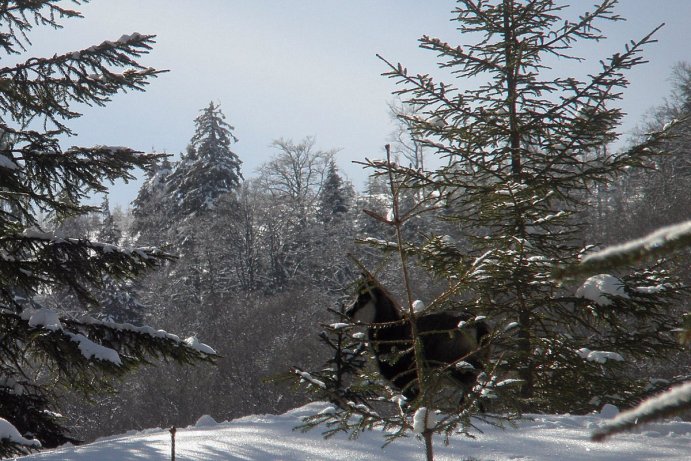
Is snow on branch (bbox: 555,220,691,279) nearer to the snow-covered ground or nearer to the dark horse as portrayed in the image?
the dark horse

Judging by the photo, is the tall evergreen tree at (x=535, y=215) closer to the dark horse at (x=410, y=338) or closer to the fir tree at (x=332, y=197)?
the dark horse at (x=410, y=338)

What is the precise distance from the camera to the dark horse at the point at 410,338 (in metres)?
3.70

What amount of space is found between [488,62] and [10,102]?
7.16 meters

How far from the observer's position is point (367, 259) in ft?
128

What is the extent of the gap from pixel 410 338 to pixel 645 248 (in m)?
3.27

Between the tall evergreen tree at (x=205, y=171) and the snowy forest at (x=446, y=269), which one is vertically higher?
the tall evergreen tree at (x=205, y=171)

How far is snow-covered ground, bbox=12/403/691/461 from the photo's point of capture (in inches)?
176

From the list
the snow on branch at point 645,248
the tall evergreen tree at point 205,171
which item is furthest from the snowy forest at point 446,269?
the tall evergreen tree at point 205,171

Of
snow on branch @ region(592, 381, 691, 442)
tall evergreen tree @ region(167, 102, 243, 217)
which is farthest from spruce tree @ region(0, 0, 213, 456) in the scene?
tall evergreen tree @ region(167, 102, 243, 217)

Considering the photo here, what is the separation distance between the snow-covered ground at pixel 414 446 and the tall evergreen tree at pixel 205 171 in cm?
3631

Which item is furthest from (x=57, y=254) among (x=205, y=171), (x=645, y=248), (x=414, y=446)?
(x=205, y=171)

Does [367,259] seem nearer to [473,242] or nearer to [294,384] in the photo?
[473,242]

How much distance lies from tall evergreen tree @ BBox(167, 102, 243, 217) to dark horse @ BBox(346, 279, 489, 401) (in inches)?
1498

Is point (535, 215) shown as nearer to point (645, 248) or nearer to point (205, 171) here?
point (645, 248)
